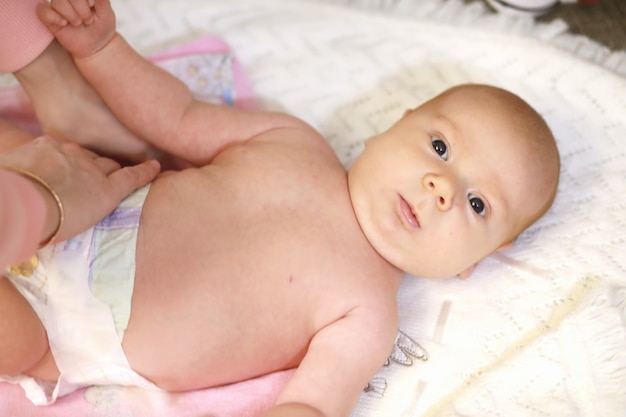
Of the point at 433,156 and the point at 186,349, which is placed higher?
the point at 433,156

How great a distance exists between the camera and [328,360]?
0.96 meters

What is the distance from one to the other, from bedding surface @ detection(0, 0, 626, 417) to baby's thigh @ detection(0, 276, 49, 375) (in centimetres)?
12

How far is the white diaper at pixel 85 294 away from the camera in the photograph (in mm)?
938

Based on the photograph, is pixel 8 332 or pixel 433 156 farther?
pixel 433 156

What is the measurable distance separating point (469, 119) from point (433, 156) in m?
0.08

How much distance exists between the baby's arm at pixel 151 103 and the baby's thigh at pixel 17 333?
0.34 meters

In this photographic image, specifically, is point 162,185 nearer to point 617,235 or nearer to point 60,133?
point 60,133

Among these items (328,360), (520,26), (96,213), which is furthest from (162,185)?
(520,26)

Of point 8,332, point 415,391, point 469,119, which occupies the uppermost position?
point 469,119

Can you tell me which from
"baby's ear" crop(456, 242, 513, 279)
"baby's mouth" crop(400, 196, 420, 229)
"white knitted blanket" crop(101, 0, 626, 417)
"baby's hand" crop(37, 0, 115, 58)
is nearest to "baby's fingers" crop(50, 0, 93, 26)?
"baby's hand" crop(37, 0, 115, 58)

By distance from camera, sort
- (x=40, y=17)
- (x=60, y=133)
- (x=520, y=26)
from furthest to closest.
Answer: (x=520, y=26) → (x=60, y=133) → (x=40, y=17)

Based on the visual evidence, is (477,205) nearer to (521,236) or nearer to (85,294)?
(521,236)

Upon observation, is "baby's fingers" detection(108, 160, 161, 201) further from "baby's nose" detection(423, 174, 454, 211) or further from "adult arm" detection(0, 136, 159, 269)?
"baby's nose" detection(423, 174, 454, 211)

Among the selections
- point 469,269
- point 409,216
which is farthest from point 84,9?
point 469,269
